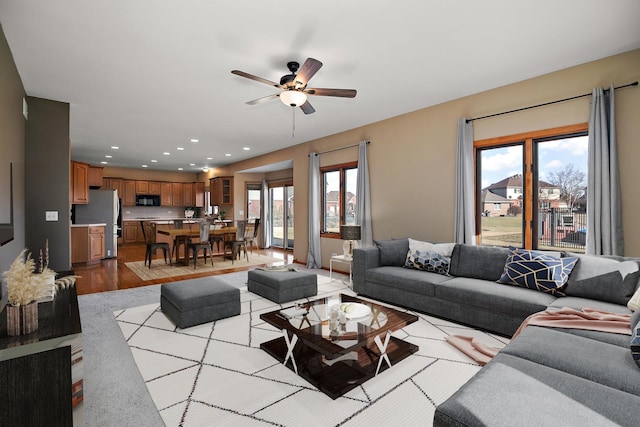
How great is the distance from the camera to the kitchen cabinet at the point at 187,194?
475 inches

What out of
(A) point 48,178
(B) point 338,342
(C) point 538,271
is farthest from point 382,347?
(A) point 48,178

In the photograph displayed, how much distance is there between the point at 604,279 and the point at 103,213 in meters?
9.46

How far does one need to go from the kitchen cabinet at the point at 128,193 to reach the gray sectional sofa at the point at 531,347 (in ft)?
33.5

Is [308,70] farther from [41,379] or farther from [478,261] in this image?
[478,261]

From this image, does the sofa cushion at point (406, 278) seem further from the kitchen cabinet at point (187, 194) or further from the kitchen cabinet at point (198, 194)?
the kitchen cabinet at point (187, 194)

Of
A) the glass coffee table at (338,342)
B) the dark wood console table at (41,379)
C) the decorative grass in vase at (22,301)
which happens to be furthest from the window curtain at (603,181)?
the decorative grass in vase at (22,301)

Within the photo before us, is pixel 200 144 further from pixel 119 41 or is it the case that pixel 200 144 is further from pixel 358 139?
pixel 119 41

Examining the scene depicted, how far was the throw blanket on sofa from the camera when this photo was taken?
2.14m

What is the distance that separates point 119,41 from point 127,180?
9534mm

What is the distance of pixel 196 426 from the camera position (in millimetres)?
1829

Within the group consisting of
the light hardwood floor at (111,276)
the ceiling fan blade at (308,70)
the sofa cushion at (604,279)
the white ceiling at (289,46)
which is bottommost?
the light hardwood floor at (111,276)

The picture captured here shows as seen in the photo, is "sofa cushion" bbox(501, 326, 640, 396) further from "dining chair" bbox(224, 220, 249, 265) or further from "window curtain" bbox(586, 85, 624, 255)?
"dining chair" bbox(224, 220, 249, 265)

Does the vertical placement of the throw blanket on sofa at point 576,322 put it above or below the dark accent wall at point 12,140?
below

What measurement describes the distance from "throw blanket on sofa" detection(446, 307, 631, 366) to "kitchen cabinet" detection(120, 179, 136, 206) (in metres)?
11.6
